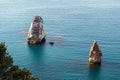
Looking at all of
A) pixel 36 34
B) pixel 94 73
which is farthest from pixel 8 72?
pixel 36 34

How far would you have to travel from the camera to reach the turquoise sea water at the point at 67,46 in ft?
297

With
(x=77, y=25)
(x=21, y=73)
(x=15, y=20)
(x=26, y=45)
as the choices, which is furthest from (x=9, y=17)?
(x=21, y=73)

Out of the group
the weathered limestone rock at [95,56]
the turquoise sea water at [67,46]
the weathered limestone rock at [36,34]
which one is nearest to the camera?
the turquoise sea water at [67,46]

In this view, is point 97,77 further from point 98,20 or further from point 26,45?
point 98,20

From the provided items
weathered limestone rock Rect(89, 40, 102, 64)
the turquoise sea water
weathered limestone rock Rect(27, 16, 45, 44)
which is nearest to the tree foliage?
the turquoise sea water

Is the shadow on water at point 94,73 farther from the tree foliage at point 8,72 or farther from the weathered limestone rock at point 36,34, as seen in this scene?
the tree foliage at point 8,72

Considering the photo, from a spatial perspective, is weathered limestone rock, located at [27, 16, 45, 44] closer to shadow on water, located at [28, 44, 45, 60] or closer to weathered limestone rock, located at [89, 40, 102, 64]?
shadow on water, located at [28, 44, 45, 60]

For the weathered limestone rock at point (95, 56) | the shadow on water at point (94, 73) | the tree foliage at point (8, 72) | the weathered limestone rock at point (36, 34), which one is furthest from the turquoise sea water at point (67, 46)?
the tree foliage at point (8, 72)

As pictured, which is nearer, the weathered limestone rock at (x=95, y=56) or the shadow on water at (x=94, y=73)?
the shadow on water at (x=94, y=73)

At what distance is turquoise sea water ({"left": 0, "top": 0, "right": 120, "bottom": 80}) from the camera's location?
90438 millimetres

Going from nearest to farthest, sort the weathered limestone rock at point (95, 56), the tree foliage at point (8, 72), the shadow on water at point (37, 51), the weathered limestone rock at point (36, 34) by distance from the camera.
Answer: the tree foliage at point (8, 72)
the weathered limestone rock at point (95, 56)
the shadow on water at point (37, 51)
the weathered limestone rock at point (36, 34)

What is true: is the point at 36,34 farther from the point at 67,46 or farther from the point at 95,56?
the point at 95,56

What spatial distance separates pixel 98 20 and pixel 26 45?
6845 centimetres

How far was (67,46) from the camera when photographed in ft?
395
